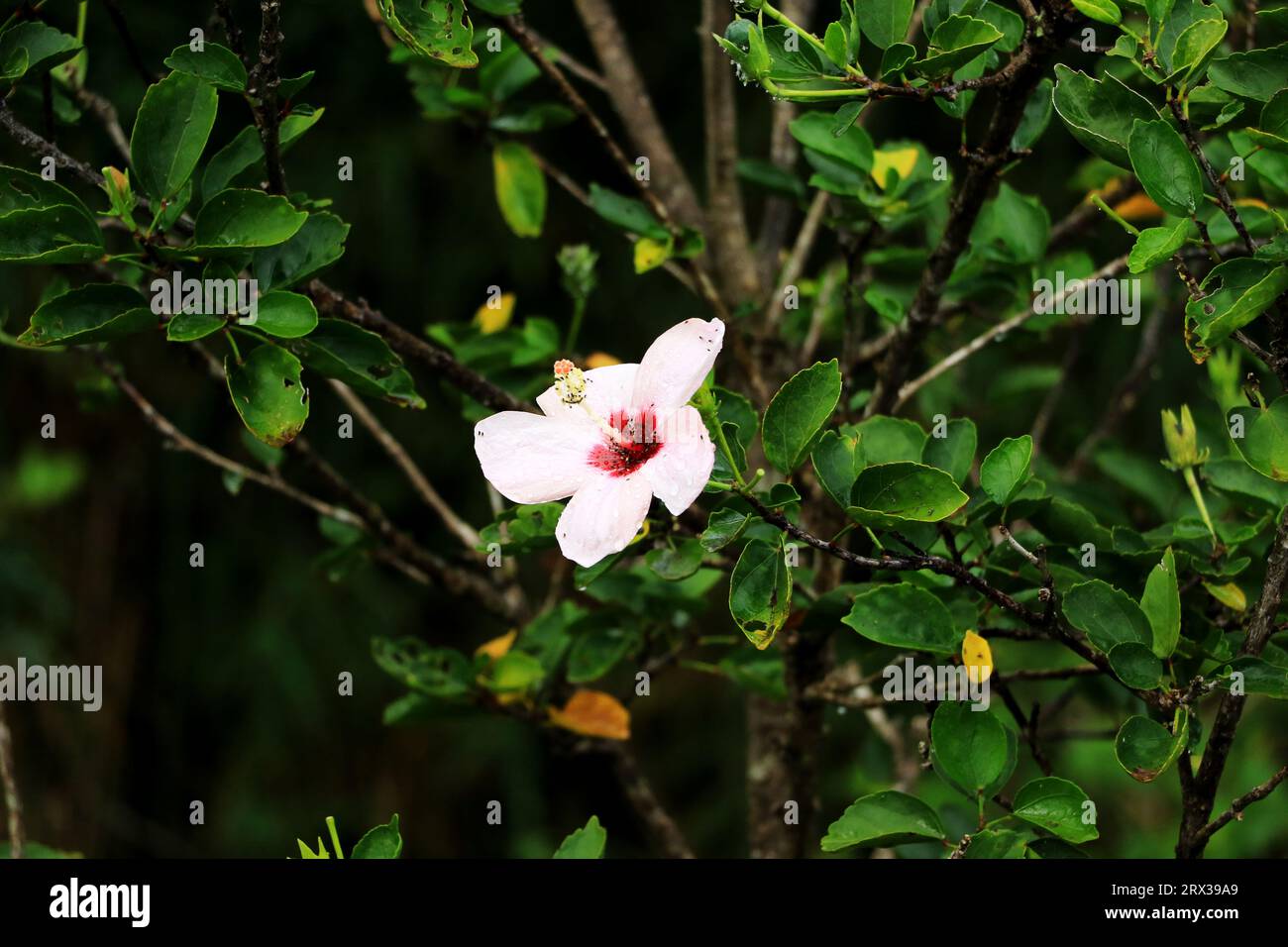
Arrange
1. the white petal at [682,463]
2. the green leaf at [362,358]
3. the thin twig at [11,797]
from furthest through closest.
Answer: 1. the thin twig at [11,797]
2. the green leaf at [362,358]
3. the white petal at [682,463]

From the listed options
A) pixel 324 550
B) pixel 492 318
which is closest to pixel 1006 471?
pixel 492 318

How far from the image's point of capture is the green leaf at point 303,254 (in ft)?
3.55

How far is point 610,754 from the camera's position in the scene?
1.56 metres

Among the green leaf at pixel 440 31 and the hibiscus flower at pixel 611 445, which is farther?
the green leaf at pixel 440 31

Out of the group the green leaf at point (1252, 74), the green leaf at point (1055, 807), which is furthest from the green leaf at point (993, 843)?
the green leaf at point (1252, 74)

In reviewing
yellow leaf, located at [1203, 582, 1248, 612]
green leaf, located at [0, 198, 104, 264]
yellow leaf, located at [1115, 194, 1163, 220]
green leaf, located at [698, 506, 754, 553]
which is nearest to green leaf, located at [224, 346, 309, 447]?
green leaf, located at [0, 198, 104, 264]

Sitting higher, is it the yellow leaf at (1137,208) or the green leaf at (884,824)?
the yellow leaf at (1137,208)

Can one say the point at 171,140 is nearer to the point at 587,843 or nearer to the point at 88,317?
the point at 88,317

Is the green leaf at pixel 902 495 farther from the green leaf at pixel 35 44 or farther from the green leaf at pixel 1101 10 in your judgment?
the green leaf at pixel 35 44

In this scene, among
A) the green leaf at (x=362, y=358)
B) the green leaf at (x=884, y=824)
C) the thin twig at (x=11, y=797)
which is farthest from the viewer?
the thin twig at (x=11, y=797)

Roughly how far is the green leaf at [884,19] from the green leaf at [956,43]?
0.09 meters

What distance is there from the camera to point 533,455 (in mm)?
974

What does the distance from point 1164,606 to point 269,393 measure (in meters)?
0.72
